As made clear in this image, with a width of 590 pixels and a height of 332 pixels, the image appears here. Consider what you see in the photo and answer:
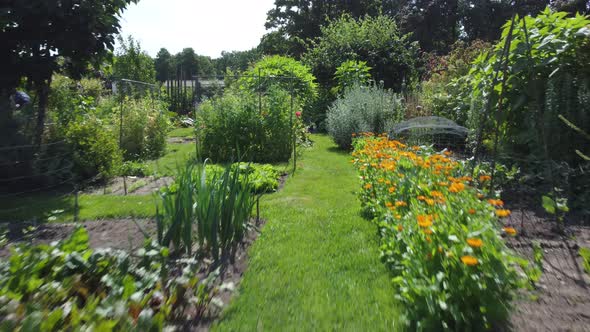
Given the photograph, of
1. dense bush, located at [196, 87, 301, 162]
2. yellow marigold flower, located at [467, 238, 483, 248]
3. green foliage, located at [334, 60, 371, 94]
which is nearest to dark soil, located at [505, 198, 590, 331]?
yellow marigold flower, located at [467, 238, 483, 248]

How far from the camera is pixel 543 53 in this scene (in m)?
4.66

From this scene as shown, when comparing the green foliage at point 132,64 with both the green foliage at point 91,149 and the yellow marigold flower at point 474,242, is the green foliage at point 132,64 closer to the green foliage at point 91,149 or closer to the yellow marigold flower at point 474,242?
the green foliage at point 91,149

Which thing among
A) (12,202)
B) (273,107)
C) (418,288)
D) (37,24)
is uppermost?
(37,24)

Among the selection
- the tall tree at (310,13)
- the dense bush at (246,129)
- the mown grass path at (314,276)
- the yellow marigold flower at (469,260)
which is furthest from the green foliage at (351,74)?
the tall tree at (310,13)

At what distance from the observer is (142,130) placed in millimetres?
9078

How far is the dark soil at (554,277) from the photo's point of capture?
81.9 inches

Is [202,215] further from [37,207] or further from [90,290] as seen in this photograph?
[37,207]

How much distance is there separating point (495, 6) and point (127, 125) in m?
33.6

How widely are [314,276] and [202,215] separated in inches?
38.9

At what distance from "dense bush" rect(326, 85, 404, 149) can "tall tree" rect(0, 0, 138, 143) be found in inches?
224

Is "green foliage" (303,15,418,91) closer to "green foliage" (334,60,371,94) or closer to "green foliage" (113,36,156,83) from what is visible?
"green foliage" (334,60,371,94)

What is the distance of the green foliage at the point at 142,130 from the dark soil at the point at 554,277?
786 centimetres

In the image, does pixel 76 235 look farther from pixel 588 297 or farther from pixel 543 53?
pixel 543 53

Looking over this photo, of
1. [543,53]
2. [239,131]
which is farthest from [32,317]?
[239,131]
